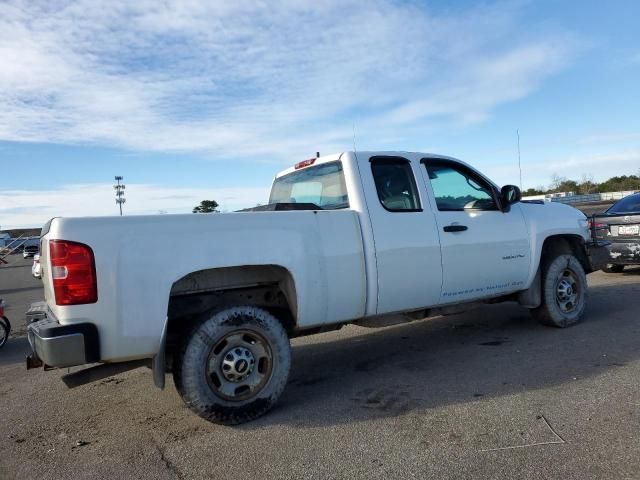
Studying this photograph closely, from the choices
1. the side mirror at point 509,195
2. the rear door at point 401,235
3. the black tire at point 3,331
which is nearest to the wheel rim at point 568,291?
the side mirror at point 509,195

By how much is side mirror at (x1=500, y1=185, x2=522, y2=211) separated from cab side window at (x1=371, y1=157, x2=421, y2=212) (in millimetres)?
1155

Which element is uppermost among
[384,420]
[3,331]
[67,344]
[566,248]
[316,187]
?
[316,187]

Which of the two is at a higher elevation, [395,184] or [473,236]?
[395,184]

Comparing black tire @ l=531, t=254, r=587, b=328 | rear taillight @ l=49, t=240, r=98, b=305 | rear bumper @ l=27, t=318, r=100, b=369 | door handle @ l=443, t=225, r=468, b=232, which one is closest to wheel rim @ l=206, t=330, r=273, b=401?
Result: rear bumper @ l=27, t=318, r=100, b=369

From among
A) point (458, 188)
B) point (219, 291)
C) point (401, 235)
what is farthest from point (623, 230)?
point (219, 291)

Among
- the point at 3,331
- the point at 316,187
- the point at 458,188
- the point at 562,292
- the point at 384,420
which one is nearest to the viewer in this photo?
the point at 384,420

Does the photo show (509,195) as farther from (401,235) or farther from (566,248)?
(401,235)

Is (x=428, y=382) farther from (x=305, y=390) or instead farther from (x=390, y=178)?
(x=390, y=178)

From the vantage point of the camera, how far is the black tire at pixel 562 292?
5.97 meters

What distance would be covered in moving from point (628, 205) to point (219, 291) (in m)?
8.33

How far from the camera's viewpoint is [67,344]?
329 centimetres

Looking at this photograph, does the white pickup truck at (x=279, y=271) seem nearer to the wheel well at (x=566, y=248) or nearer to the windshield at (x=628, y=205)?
the wheel well at (x=566, y=248)

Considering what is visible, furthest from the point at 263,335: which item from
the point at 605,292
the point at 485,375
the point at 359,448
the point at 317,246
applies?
the point at 605,292

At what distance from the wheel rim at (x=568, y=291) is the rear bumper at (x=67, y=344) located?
196 inches
